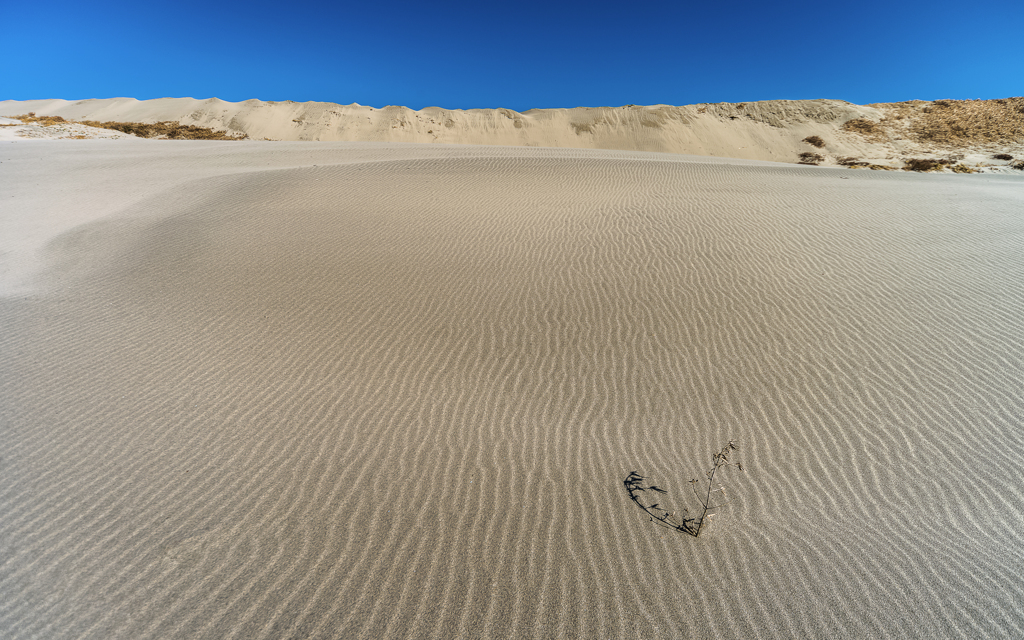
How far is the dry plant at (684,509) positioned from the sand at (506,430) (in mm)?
100

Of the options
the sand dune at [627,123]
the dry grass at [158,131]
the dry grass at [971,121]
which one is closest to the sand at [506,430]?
the dry grass at [158,131]

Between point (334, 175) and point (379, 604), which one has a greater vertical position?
point (334, 175)

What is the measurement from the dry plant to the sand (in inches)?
4.0

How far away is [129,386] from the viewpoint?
216 inches

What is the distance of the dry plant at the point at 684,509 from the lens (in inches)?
145

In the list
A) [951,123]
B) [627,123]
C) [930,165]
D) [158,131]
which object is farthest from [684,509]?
[951,123]

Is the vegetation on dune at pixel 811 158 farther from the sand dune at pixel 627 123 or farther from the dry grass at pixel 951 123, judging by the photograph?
the dry grass at pixel 951 123

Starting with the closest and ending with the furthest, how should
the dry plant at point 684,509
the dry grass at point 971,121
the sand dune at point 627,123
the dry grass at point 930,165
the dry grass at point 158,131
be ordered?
the dry plant at point 684,509, the dry grass at point 930,165, the dry grass at point 158,131, the dry grass at point 971,121, the sand dune at point 627,123

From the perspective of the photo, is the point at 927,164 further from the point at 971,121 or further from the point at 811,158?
the point at 971,121

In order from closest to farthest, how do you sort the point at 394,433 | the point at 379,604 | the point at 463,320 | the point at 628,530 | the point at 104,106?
the point at 379,604
the point at 628,530
the point at 394,433
the point at 463,320
the point at 104,106

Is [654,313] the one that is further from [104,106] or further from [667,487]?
[104,106]

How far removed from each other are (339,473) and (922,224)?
13499 millimetres

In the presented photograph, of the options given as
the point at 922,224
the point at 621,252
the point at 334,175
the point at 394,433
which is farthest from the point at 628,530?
the point at 334,175

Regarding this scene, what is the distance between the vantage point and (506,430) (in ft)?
16.1
